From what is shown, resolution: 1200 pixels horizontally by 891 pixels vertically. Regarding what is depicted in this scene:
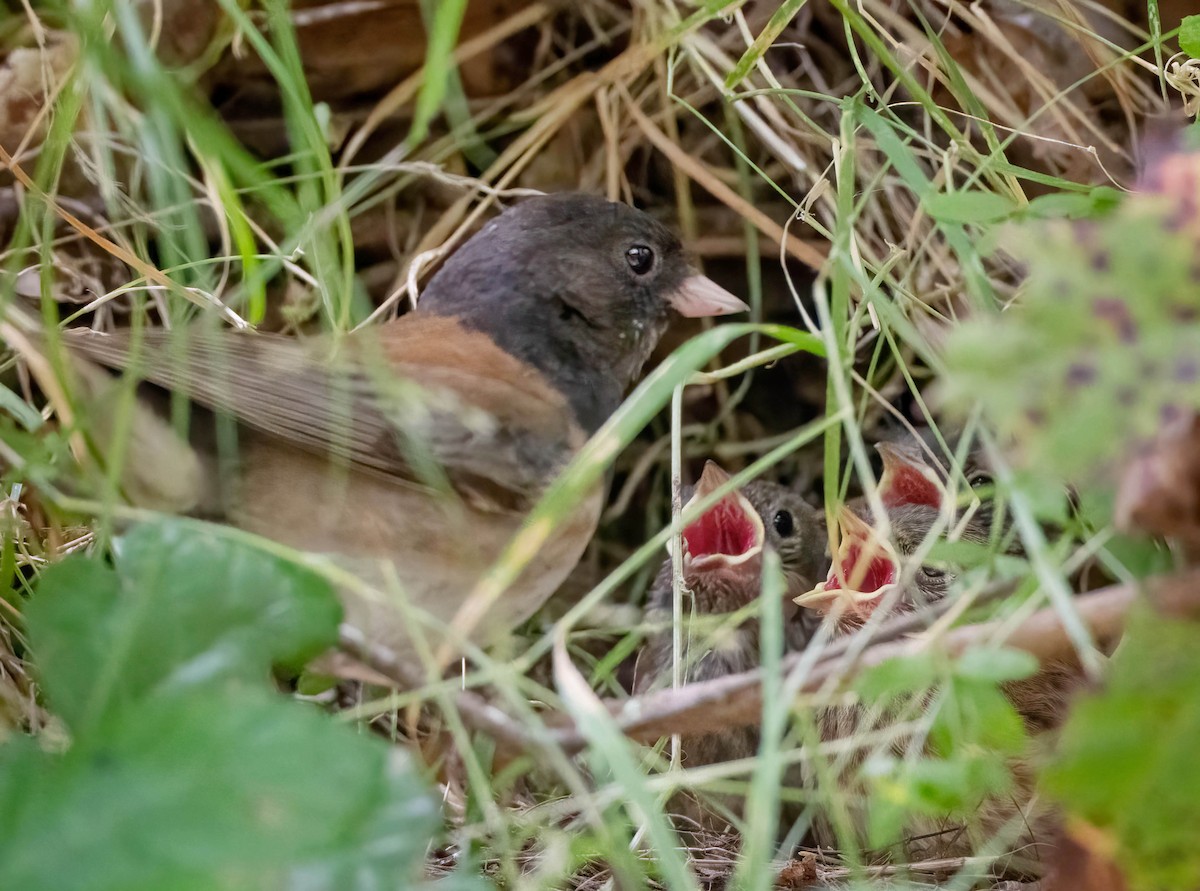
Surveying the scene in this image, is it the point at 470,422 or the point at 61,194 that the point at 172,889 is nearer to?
the point at 470,422

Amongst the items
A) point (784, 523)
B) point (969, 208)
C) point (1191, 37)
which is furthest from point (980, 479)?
point (969, 208)

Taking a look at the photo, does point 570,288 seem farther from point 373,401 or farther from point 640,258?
point 373,401

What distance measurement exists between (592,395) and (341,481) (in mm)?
513

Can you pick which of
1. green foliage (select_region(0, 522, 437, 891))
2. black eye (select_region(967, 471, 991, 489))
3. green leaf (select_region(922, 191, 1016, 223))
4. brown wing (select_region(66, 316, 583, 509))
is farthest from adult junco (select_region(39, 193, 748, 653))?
black eye (select_region(967, 471, 991, 489))

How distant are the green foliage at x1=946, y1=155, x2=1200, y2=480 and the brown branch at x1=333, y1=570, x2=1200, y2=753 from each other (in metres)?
0.23

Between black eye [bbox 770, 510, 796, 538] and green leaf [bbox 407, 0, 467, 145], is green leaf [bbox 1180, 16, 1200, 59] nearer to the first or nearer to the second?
green leaf [bbox 407, 0, 467, 145]

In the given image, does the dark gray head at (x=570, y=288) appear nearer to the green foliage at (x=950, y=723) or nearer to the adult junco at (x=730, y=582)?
the adult junco at (x=730, y=582)

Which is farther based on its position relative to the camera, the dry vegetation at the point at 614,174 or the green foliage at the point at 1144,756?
the dry vegetation at the point at 614,174

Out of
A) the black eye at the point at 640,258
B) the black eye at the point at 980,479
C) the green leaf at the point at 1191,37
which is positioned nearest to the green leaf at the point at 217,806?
the green leaf at the point at 1191,37

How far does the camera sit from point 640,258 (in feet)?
6.63

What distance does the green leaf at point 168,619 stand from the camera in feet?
3.04

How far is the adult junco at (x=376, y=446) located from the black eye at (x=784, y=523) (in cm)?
57

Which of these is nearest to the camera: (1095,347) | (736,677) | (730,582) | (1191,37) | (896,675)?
(1095,347)

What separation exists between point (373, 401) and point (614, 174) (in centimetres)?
101
